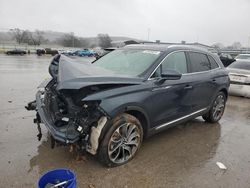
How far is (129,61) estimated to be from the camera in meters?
4.57

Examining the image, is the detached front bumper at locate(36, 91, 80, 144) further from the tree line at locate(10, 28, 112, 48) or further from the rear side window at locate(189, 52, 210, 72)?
the tree line at locate(10, 28, 112, 48)

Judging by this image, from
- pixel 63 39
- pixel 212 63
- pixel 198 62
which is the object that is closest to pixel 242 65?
pixel 212 63

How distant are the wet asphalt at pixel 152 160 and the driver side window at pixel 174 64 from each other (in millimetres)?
1401

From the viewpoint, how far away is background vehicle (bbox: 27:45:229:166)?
134 inches

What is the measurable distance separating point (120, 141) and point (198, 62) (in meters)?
2.67

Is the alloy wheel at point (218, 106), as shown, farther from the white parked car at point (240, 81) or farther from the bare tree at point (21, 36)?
the bare tree at point (21, 36)

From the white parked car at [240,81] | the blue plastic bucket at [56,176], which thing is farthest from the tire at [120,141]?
the white parked car at [240,81]

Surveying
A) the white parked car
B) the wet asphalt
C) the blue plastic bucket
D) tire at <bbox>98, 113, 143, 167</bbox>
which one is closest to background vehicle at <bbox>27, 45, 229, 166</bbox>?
tire at <bbox>98, 113, 143, 167</bbox>

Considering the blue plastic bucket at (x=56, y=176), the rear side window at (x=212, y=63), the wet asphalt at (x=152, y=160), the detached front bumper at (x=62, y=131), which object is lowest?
the wet asphalt at (x=152, y=160)

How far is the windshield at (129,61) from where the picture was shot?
4235 millimetres

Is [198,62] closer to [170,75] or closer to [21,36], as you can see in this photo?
[170,75]

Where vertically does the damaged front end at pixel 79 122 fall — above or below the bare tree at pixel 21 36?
below

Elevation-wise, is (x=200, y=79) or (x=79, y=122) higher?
(x=200, y=79)

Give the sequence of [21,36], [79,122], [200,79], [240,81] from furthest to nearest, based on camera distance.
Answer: [21,36]
[240,81]
[200,79]
[79,122]
